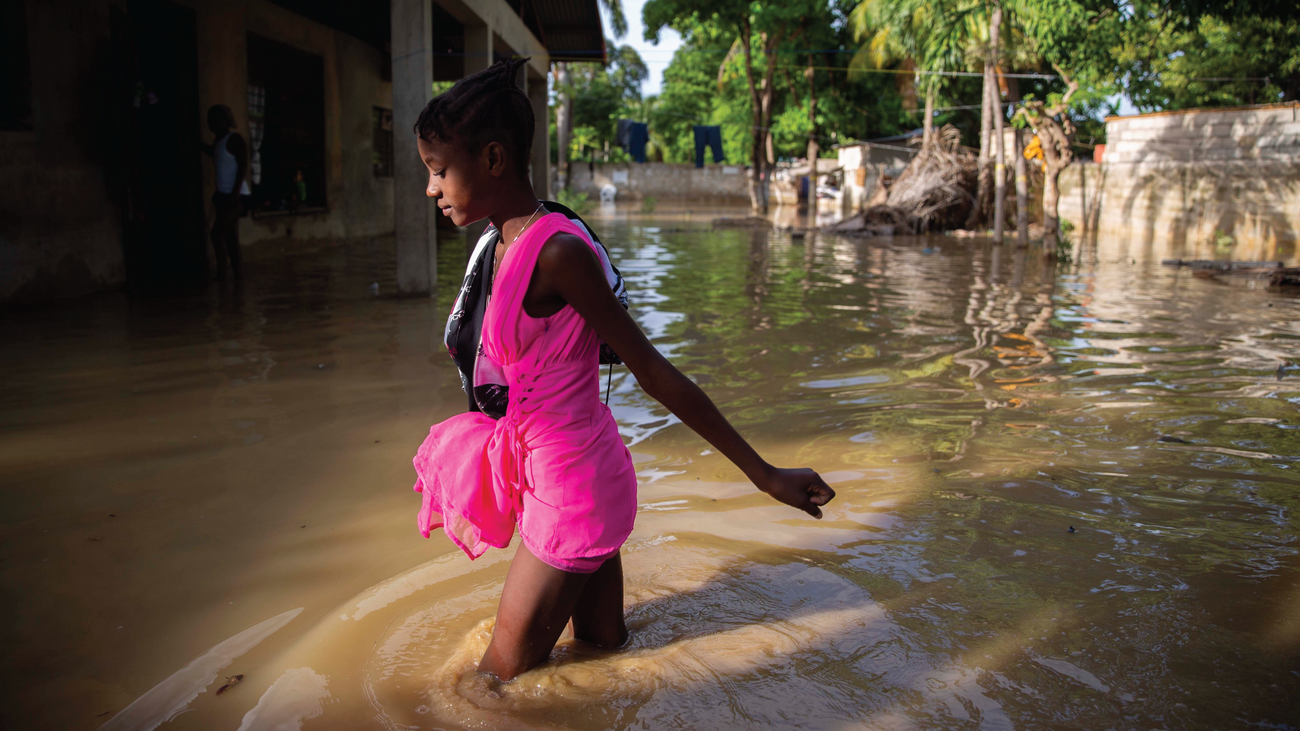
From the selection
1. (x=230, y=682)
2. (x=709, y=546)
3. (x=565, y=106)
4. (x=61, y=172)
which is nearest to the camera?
(x=230, y=682)

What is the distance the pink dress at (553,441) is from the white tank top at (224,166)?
23.9 ft

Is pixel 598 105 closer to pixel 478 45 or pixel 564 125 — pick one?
pixel 564 125

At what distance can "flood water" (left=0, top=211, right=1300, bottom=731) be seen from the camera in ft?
6.74

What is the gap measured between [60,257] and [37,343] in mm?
2124

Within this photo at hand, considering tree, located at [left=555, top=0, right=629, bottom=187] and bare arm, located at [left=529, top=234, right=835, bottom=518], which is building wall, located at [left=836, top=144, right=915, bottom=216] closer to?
tree, located at [left=555, top=0, right=629, bottom=187]

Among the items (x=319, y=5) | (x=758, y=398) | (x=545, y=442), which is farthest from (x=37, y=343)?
(x=319, y=5)

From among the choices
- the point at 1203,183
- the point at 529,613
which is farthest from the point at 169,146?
the point at 1203,183

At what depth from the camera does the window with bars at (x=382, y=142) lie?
15363 mm

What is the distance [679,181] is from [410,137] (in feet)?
112

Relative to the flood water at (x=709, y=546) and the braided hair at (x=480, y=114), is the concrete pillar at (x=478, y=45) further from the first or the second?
the braided hair at (x=480, y=114)

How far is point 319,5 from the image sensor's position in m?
12.0

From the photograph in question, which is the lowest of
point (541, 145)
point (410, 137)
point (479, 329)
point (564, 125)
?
point (479, 329)

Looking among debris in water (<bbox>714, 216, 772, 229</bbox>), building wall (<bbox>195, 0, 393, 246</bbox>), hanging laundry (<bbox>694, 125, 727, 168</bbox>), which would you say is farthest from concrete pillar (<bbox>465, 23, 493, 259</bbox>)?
hanging laundry (<bbox>694, 125, 727, 168</bbox>)

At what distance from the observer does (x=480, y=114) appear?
5.90ft
